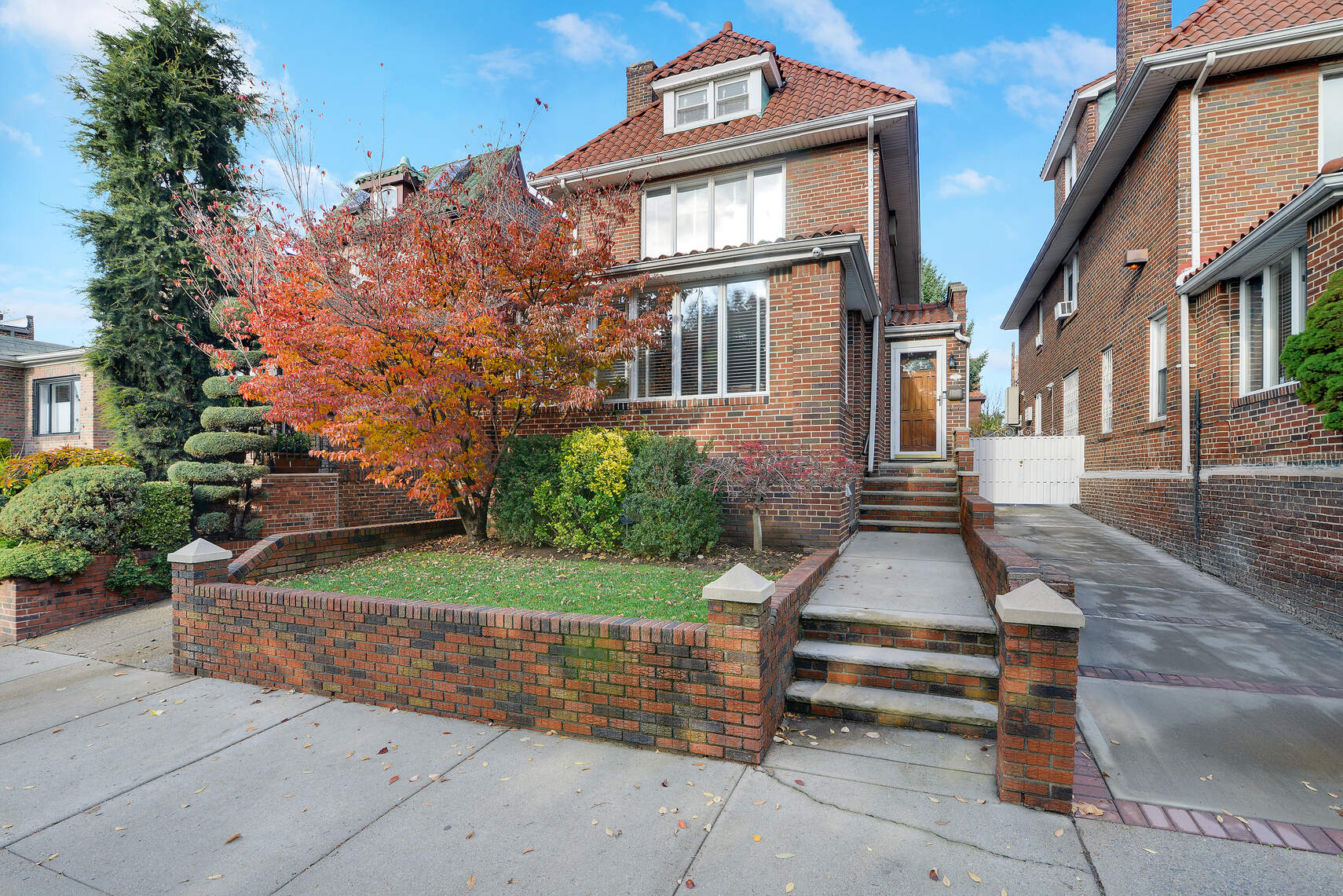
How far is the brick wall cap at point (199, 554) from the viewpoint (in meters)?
5.23

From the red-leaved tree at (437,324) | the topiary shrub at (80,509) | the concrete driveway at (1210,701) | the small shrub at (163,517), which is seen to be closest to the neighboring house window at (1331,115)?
the concrete driveway at (1210,701)

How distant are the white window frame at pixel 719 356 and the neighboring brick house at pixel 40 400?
17020 mm

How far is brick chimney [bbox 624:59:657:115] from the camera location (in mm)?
12555

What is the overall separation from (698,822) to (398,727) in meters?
2.29

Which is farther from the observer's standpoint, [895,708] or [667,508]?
[667,508]

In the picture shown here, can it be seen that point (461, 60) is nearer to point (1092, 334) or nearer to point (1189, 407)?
point (1189, 407)

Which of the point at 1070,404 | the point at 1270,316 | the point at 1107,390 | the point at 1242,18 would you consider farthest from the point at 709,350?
the point at 1070,404

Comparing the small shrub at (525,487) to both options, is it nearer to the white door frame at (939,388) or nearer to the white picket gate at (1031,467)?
the white door frame at (939,388)

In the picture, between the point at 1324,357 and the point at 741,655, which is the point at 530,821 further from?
the point at 1324,357

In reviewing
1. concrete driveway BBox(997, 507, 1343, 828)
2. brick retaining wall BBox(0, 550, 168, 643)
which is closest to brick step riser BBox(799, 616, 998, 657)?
concrete driveway BBox(997, 507, 1343, 828)

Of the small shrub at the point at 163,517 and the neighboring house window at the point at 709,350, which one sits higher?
the neighboring house window at the point at 709,350

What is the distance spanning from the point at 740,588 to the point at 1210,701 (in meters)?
3.52

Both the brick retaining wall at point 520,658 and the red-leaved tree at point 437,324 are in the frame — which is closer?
the brick retaining wall at point 520,658

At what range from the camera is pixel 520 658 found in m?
3.96
